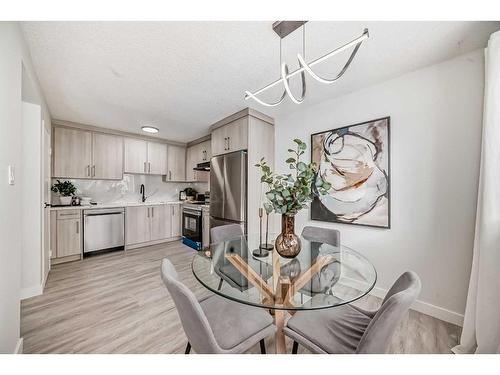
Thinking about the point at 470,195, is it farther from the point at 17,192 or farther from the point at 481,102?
the point at 17,192

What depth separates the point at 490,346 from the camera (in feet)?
4.31

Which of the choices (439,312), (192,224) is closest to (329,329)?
(439,312)

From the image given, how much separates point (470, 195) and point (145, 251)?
460 centimetres

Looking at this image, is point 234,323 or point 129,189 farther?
point 129,189

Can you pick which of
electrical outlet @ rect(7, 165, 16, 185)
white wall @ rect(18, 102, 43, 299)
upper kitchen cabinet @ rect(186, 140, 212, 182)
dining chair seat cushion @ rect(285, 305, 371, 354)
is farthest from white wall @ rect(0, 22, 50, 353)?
upper kitchen cabinet @ rect(186, 140, 212, 182)

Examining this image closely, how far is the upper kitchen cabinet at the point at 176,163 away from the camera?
4.64 metres

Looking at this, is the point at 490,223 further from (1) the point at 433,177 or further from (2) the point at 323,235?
(2) the point at 323,235

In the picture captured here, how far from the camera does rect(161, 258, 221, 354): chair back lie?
84cm

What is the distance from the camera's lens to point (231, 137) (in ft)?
10.2

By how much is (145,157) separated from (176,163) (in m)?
0.69

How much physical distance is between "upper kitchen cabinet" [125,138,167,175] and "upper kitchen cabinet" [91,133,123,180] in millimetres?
139

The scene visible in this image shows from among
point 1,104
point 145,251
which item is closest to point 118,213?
point 145,251

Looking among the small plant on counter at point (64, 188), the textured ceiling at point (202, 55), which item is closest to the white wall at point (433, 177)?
the textured ceiling at point (202, 55)
